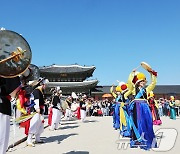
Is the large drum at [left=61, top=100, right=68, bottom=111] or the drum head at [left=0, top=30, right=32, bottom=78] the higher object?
the drum head at [left=0, top=30, right=32, bottom=78]

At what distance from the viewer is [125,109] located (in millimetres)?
9188

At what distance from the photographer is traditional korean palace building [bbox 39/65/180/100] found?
130 ft

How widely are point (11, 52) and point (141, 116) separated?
3928mm

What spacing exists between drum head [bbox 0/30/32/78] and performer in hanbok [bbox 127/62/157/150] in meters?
3.65

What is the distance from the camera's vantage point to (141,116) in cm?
673

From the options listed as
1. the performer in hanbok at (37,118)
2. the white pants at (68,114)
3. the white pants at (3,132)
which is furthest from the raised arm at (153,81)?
the white pants at (68,114)

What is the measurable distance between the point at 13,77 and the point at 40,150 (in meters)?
3.22

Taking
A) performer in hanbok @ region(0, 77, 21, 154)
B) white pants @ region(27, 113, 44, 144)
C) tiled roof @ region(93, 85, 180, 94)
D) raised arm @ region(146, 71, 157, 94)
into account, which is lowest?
white pants @ region(27, 113, 44, 144)

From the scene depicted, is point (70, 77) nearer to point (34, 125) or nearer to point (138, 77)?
point (34, 125)

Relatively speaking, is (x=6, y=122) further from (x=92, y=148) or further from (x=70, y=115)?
(x=70, y=115)

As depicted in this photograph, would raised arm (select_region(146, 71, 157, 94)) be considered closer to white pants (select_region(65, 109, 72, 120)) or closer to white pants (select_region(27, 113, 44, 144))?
white pants (select_region(27, 113, 44, 144))

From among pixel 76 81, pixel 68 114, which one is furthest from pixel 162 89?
pixel 68 114

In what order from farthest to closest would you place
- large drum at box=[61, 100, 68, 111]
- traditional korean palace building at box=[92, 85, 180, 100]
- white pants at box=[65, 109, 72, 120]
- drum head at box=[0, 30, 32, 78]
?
traditional korean palace building at box=[92, 85, 180, 100], white pants at box=[65, 109, 72, 120], large drum at box=[61, 100, 68, 111], drum head at box=[0, 30, 32, 78]

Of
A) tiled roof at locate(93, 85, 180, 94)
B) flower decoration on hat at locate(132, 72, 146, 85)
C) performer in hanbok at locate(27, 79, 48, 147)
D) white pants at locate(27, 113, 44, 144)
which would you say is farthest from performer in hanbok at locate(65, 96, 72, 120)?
tiled roof at locate(93, 85, 180, 94)
